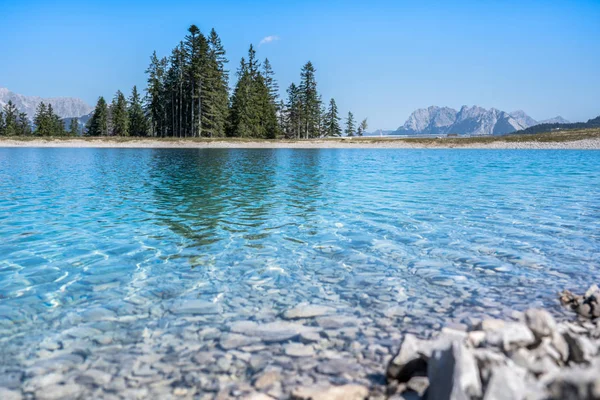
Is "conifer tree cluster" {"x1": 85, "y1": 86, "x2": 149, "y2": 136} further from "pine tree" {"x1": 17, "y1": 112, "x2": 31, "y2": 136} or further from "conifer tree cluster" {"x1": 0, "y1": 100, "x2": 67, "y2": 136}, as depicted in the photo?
"pine tree" {"x1": 17, "y1": 112, "x2": 31, "y2": 136}

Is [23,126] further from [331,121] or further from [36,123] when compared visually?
[331,121]

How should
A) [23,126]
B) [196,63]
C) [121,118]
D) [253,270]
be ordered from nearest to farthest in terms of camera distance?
[253,270]
[196,63]
[121,118]
[23,126]

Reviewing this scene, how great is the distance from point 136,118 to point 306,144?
44.4 meters

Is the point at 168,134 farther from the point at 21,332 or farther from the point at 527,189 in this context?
the point at 21,332

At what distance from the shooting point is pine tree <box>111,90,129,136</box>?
99625 mm

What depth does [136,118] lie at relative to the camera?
100438mm

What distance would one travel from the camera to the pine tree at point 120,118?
99.6m

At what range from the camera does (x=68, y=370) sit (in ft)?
14.0

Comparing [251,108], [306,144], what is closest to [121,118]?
[251,108]

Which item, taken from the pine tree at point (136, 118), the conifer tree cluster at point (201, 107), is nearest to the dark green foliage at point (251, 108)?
the conifer tree cluster at point (201, 107)

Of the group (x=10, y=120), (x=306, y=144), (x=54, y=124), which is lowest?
(x=306, y=144)

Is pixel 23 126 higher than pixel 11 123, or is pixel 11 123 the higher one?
pixel 11 123

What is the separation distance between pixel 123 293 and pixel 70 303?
714 mm

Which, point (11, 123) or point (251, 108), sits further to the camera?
point (11, 123)
